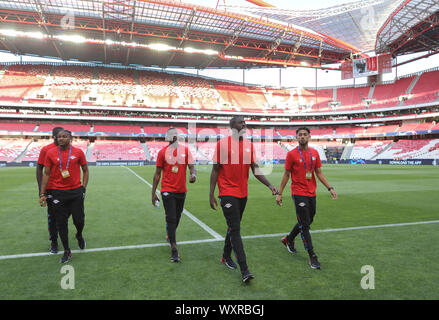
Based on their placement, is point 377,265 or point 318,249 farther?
point 318,249

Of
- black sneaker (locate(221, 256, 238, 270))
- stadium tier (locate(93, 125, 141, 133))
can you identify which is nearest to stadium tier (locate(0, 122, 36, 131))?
stadium tier (locate(93, 125, 141, 133))

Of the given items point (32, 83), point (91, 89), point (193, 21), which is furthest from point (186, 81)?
point (32, 83)

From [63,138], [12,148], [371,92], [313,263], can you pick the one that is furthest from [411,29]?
[12,148]

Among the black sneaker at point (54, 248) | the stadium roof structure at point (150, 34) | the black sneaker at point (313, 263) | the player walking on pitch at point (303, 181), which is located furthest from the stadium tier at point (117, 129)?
the black sneaker at point (313, 263)

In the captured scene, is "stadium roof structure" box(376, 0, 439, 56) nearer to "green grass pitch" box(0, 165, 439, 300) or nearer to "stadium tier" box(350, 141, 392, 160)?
"stadium tier" box(350, 141, 392, 160)

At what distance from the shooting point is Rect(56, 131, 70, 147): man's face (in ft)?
15.2

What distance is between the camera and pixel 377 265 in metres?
4.36

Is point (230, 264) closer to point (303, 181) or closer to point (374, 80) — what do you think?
point (303, 181)

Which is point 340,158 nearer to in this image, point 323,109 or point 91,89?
point 323,109

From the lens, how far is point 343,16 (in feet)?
136

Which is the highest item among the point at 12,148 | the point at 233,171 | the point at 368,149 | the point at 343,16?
the point at 343,16

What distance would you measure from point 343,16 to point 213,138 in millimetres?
31118

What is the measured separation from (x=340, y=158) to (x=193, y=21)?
3710cm

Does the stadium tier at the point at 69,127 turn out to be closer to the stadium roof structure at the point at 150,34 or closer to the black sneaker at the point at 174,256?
the stadium roof structure at the point at 150,34
